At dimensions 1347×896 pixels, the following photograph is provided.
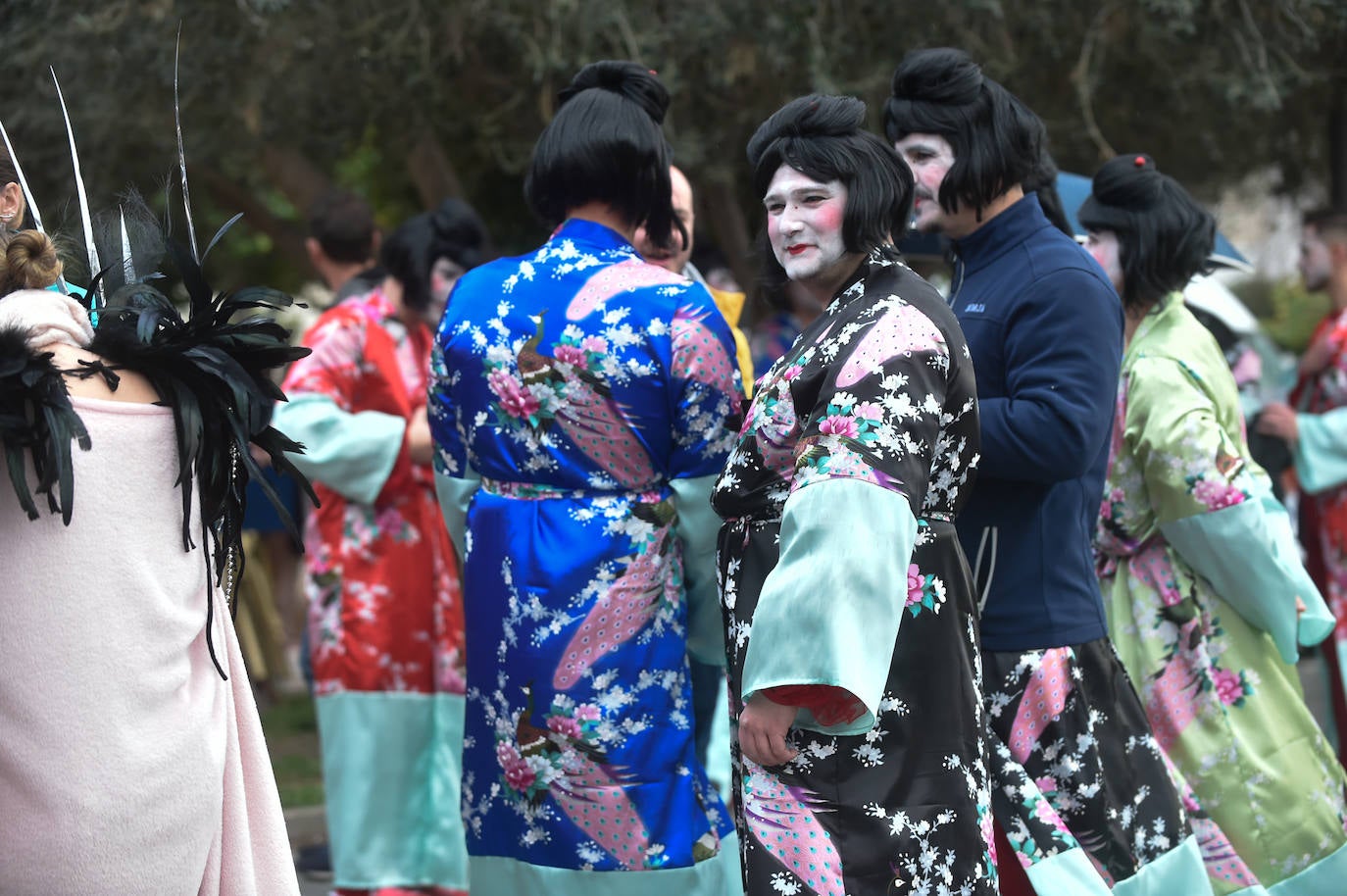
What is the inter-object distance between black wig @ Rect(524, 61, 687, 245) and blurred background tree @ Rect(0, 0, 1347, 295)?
221cm

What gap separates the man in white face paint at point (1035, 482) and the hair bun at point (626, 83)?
500mm

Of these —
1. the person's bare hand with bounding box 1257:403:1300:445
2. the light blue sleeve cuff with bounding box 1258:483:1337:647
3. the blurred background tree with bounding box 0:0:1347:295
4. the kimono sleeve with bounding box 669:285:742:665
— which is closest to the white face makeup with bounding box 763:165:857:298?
the kimono sleeve with bounding box 669:285:742:665

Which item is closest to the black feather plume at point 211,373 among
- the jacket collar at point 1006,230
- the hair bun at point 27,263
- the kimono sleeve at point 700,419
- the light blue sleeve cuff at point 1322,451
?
the hair bun at point 27,263

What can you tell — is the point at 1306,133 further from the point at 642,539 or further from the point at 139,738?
the point at 139,738

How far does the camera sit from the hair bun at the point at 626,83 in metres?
3.54

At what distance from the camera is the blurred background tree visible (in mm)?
5898

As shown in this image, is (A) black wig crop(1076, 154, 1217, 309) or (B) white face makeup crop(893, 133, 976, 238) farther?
(A) black wig crop(1076, 154, 1217, 309)

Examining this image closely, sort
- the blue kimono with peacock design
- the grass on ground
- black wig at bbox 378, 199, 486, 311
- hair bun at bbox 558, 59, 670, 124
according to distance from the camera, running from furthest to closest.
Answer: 1. the grass on ground
2. black wig at bbox 378, 199, 486, 311
3. hair bun at bbox 558, 59, 670, 124
4. the blue kimono with peacock design

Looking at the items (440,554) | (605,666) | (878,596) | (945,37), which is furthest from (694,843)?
(945,37)

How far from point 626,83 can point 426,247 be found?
1695 mm

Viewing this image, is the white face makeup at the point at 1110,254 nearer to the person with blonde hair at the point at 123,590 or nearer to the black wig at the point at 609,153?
the black wig at the point at 609,153

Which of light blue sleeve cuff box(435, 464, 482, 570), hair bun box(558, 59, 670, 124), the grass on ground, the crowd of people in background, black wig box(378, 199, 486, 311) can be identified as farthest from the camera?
the grass on ground

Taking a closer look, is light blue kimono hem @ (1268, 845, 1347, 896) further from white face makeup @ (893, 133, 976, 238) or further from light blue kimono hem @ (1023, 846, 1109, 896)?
white face makeup @ (893, 133, 976, 238)

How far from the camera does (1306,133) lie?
8281mm
